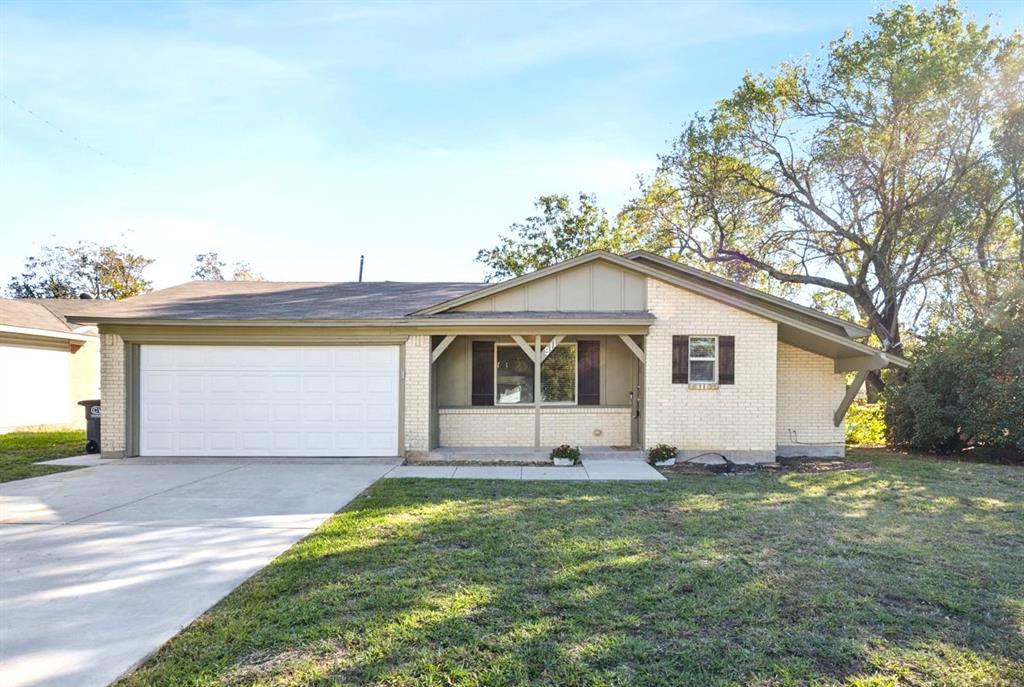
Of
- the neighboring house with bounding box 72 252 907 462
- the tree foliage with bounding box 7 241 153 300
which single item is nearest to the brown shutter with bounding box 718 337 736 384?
the neighboring house with bounding box 72 252 907 462

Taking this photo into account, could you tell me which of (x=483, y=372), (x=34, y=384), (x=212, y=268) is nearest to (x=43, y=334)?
Result: (x=34, y=384)

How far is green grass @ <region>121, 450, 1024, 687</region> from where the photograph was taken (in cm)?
324

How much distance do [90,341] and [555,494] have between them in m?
18.4

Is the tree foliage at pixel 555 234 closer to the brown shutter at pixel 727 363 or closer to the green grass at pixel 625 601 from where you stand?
the brown shutter at pixel 727 363

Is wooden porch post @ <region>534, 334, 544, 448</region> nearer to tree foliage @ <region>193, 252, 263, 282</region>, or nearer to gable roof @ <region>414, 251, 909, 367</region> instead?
gable roof @ <region>414, 251, 909, 367</region>

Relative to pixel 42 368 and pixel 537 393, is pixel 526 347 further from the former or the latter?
pixel 42 368

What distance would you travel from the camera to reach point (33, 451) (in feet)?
39.2

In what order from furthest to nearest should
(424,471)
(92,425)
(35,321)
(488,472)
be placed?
(35,321) < (92,425) < (424,471) < (488,472)

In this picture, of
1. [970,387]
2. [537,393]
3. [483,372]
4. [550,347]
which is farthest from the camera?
[483,372]

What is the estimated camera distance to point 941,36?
609 inches

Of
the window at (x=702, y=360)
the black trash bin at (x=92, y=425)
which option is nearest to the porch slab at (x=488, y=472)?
the window at (x=702, y=360)

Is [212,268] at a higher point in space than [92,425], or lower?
higher

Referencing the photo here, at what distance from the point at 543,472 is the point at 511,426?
7.87ft

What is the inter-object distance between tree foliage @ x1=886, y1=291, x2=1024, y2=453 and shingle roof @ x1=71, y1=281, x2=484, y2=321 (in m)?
11.0
